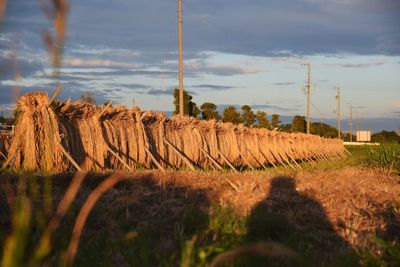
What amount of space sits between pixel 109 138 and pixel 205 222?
8385mm

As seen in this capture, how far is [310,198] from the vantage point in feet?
24.9

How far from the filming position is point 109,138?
44.4 ft

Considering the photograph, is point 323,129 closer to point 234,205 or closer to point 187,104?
point 187,104

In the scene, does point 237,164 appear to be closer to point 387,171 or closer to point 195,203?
point 387,171

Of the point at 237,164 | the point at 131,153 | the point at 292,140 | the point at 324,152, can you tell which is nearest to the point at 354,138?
the point at 324,152

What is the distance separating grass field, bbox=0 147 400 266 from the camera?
461 cm

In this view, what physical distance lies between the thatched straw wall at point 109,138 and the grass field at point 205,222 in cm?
75

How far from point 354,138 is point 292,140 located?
8496 centimetres

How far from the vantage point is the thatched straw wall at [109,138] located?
37.0 feet

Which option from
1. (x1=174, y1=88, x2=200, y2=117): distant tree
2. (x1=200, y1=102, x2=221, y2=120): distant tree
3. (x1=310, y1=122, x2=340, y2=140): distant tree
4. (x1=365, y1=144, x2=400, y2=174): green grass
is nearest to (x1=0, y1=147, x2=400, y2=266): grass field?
(x1=365, y1=144, x2=400, y2=174): green grass

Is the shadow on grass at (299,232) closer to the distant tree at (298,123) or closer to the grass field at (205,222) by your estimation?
the grass field at (205,222)

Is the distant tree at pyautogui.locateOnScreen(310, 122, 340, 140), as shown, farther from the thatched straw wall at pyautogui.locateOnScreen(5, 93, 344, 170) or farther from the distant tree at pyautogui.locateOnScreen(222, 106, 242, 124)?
the thatched straw wall at pyautogui.locateOnScreen(5, 93, 344, 170)

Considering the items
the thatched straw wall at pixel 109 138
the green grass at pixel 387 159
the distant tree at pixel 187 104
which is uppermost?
the distant tree at pixel 187 104

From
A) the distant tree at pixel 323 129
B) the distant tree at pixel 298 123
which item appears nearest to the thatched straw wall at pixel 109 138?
the distant tree at pixel 298 123
